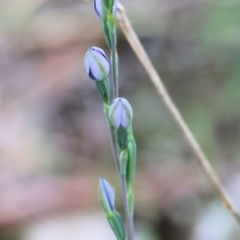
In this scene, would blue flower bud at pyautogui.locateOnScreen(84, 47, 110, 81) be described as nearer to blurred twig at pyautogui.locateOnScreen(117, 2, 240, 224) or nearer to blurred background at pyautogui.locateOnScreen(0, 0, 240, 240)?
blurred twig at pyautogui.locateOnScreen(117, 2, 240, 224)

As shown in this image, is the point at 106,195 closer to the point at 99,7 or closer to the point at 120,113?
the point at 120,113

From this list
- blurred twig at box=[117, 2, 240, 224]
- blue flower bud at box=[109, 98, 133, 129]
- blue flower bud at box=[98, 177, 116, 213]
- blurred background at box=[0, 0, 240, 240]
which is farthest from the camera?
blurred background at box=[0, 0, 240, 240]

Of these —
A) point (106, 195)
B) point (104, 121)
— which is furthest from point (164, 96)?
point (104, 121)

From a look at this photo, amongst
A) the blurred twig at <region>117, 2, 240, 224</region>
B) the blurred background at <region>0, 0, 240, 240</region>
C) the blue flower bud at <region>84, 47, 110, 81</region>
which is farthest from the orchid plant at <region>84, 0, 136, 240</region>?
the blurred background at <region>0, 0, 240, 240</region>

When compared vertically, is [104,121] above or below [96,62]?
above

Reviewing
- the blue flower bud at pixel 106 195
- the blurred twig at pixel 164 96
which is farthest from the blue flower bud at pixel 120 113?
the blurred twig at pixel 164 96

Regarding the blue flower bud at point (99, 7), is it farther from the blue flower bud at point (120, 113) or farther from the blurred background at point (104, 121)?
the blurred background at point (104, 121)

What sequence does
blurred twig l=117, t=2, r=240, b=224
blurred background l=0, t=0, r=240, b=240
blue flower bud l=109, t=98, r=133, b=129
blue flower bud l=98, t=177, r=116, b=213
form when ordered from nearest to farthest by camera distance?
blue flower bud l=109, t=98, r=133, b=129
blue flower bud l=98, t=177, r=116, b=213
blurred twig l=117, t=2, r=240, b=224
blurred background l=0, t=0, r=240, b=240
